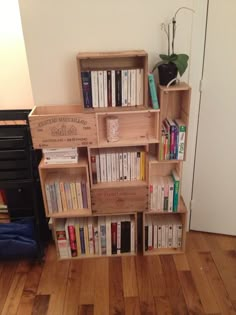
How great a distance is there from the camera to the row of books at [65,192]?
196cm

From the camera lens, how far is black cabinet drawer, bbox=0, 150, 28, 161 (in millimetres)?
1763

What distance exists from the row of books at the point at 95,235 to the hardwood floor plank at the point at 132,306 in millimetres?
408

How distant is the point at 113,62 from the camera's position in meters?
1.83

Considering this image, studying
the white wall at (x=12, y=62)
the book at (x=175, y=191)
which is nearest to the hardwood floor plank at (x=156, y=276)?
the book at (x=175, y=191)

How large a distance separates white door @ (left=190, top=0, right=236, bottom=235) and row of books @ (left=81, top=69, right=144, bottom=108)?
0.49 m

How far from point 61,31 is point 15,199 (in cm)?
124

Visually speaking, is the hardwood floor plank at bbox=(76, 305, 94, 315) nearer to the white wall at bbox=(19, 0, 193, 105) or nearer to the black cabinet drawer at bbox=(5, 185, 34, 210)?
the black cabinet drawer at bbox=(5, 185, 34, 210)

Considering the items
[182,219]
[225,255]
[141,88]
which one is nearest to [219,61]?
[141,88]

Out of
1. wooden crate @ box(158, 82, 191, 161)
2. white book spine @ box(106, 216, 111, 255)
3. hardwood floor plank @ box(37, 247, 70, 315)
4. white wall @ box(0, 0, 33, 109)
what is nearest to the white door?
wooden crate @ box(158, 82, 191, 161)

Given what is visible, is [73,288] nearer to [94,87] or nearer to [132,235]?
[132,235]

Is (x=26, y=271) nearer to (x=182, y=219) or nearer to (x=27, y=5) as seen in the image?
(x=182, y=219)

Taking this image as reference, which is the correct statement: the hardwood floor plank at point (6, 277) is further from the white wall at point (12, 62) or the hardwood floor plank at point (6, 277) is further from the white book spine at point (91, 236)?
the white wall at point (12, 62)

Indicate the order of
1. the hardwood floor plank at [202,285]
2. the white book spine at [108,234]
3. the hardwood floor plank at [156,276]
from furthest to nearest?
the white book spine at [108,234] → the hardwood floor plank at [156,276] → the hardwood floor plank at [202,285]

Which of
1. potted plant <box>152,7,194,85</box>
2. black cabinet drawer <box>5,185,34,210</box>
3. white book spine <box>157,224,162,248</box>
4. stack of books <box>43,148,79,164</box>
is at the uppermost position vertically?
potted plant <box>152,7,194,85</box>
